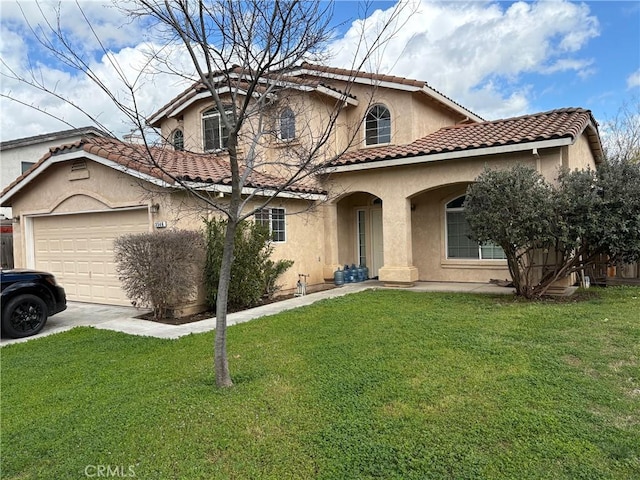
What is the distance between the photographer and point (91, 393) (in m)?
5.42

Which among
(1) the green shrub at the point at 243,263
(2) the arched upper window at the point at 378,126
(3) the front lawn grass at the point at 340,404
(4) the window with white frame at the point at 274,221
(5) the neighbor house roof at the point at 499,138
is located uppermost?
(2) the arched upper window at the point at 378,126

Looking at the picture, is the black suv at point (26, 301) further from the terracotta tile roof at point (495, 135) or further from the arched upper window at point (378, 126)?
the arched upper window at point (378, 126)

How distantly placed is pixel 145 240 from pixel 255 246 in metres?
2.83

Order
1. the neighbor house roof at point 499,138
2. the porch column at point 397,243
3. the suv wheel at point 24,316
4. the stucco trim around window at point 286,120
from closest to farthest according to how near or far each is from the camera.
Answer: the stucco trim around window at point 286,120
the suv wheel at point 24,316
the neighbor house roof at point 499,138
the porch column at point 397,243


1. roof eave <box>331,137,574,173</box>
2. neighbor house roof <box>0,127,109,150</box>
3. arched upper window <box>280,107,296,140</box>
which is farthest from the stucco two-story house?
neighbor house roof <box>0,127,109,150</box>

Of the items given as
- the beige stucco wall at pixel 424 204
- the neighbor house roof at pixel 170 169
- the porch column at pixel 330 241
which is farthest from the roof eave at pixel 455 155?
the neighbor house roof at pixel 170 169

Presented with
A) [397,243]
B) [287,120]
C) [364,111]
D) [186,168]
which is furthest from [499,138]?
[186,168]

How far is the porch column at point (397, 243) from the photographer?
1352 centimetres

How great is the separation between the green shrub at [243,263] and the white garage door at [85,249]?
187 cm

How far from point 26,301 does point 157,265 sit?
278 centimetres

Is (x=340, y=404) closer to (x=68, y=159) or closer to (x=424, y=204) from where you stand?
(x=424, y=204)

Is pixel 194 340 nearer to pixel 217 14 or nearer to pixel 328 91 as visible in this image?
pixel 217 14

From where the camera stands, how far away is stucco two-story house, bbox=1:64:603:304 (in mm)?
11234

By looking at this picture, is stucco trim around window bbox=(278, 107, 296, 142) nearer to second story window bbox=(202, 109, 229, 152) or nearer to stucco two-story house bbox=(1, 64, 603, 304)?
stucco two-story house bbox=(1, 64, 603, 304)
